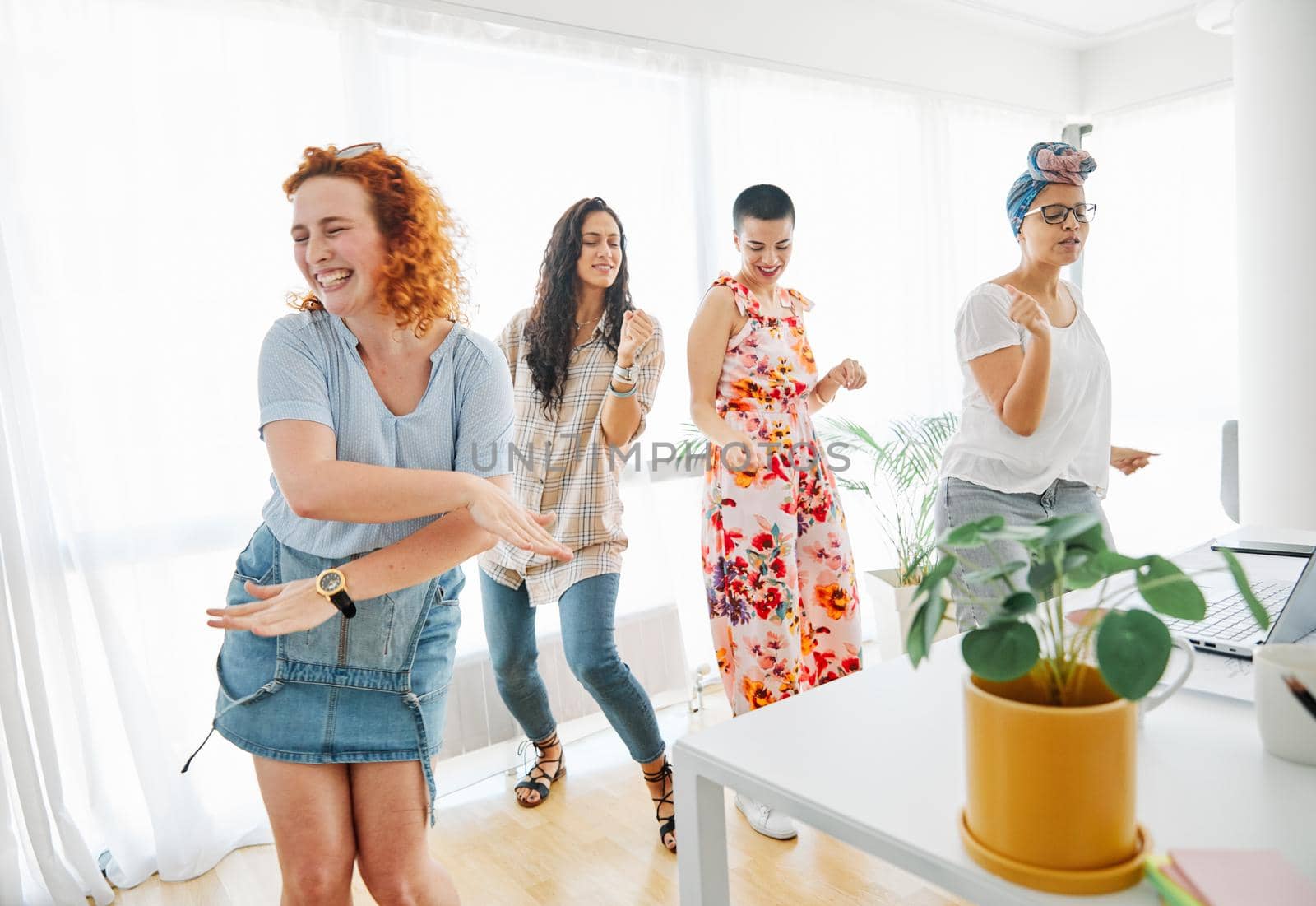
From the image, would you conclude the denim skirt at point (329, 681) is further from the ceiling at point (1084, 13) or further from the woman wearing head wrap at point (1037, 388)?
the ceiling at point (1084, 13)

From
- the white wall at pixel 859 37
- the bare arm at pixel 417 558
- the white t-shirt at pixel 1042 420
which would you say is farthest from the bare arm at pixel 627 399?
the white wall at pixel 859 37

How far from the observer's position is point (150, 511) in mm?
2283

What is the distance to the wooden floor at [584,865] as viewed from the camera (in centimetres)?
→ 210

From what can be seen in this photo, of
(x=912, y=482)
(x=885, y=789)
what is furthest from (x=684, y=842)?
(x=912, y=482)

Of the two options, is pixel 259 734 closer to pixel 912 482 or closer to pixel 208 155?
pixel 208 155

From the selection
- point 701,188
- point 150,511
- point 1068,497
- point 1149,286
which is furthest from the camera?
point 1149,286

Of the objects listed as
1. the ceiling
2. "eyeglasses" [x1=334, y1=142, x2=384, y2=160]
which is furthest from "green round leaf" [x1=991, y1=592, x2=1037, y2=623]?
the ceiling

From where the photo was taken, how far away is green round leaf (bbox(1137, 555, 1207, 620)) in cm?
68

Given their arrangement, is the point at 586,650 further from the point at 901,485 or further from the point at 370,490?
the point at 901,485

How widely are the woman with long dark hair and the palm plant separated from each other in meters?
1.25

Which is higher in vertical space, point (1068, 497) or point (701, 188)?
point (701, 188)

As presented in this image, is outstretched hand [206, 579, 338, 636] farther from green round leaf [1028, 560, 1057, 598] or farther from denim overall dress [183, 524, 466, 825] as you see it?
green round leaf [1028, 560, 1057, 598]

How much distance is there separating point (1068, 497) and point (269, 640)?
1555mm

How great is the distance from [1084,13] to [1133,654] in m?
4.43
